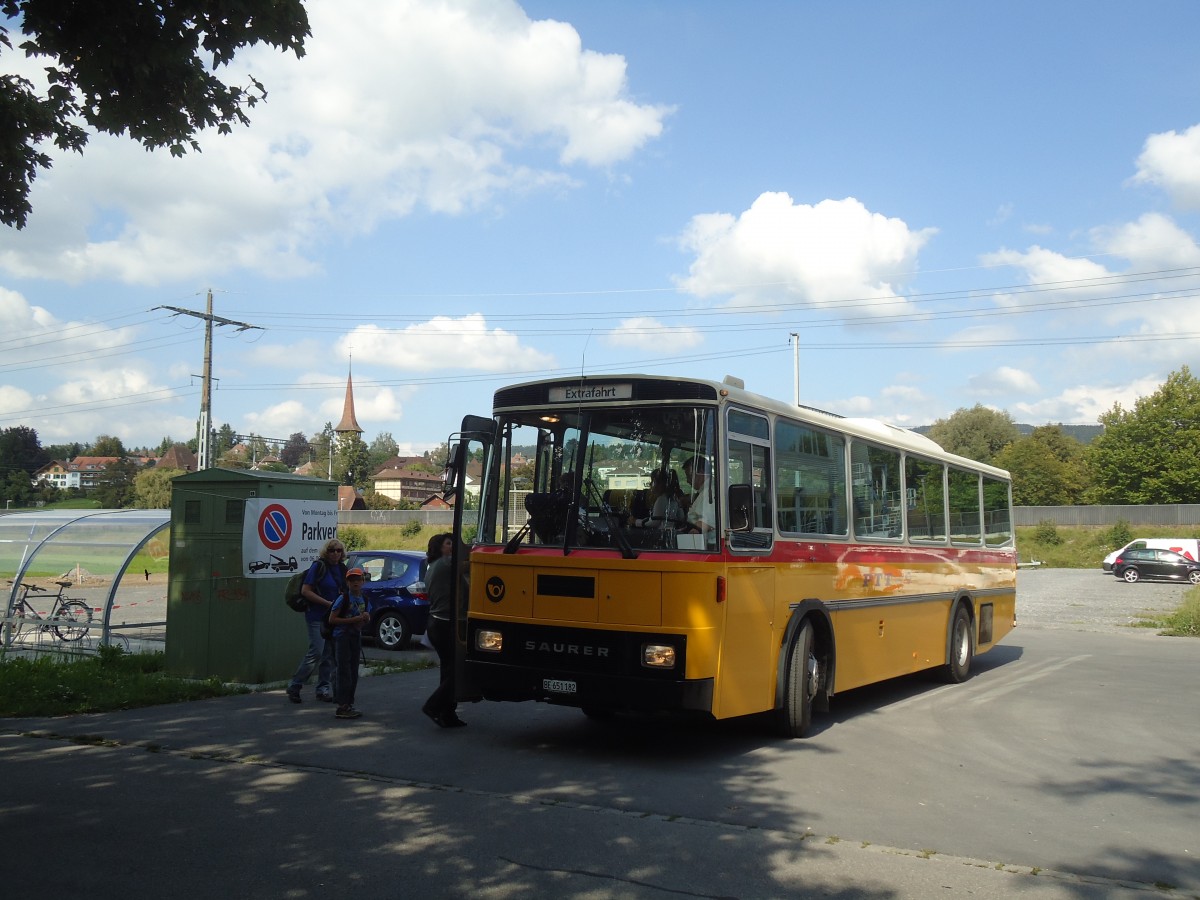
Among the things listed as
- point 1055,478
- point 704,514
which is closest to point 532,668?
point 704,514

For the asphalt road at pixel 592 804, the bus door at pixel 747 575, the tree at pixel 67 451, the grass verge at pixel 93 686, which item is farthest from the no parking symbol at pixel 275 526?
the tree at pixel 67 451

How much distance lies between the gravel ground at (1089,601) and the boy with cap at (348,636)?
19.2m

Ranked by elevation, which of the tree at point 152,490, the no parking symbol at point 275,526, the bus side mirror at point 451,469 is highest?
the tree at point 152,490

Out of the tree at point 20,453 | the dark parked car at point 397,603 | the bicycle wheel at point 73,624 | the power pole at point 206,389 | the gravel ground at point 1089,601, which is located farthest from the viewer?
the tree at point 20,453

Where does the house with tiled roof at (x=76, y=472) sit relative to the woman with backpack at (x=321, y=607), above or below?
above

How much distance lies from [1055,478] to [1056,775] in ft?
305

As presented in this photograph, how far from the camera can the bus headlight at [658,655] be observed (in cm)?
812

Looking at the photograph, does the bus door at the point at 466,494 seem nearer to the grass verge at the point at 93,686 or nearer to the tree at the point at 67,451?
the grass verge at the point at 93,686

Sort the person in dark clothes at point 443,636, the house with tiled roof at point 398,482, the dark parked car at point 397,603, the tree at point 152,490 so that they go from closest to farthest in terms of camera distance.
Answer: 1. the person in dark clothes at point 443,636
2. the dark parked car at point 397,603
3. the tree at point 152,490
4. the house with tiled roof at point 398,482

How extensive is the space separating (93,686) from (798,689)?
24.8ft

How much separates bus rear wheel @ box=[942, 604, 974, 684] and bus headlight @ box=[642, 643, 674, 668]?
7.71 m

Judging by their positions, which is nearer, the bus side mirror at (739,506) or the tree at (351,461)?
the bus side mirror at (739,506)

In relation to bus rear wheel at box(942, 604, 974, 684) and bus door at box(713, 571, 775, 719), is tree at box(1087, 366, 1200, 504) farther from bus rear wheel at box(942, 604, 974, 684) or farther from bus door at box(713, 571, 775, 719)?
bus door at box(713, 571, 775, 719)

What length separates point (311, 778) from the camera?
Answer: 760cm
